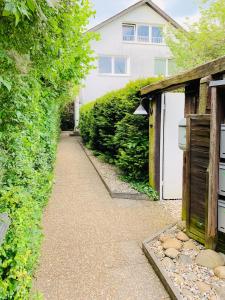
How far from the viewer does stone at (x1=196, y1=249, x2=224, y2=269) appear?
345 cm

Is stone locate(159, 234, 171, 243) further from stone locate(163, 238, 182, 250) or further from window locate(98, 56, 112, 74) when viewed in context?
window locate(98, 56, 112, 74)

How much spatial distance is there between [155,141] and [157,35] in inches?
595

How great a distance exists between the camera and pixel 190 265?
3.49 metres

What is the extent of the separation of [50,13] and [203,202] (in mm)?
2983

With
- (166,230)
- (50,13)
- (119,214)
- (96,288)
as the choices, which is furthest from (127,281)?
(50,13)

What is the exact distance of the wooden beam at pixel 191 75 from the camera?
366 cm

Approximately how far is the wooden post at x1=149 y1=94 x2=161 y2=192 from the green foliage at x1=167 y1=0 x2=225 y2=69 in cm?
1071

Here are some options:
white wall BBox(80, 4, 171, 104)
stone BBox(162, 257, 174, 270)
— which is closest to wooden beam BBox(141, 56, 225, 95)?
stone BBox(162, 257, 174, 270)

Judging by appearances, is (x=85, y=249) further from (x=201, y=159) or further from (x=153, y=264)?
(x=201, y=159)

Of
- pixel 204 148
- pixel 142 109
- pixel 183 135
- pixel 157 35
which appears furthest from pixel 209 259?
pixel 157 35

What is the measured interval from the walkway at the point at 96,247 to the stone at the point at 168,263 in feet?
0.60

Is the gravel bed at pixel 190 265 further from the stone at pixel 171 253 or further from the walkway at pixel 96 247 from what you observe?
the walkway at pixel 96 247

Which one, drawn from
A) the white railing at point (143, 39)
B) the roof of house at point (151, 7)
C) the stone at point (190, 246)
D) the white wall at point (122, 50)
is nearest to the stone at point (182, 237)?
the stone at point (190, 246)

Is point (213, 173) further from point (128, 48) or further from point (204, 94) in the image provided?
point (128, 48)
